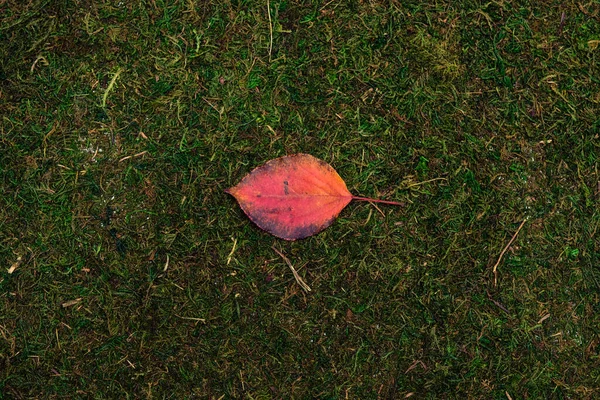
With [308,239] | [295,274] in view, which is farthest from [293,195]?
[295,274]

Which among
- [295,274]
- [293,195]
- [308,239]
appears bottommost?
[295,274]

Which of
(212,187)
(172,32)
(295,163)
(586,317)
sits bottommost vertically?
(586,317)

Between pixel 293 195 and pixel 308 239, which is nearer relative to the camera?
pixel 293 195

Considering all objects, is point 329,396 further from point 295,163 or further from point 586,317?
point 586,317

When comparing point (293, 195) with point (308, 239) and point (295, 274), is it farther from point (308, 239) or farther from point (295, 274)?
point (295, 274)

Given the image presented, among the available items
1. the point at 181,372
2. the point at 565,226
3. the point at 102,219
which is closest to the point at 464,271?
the point at 565,226
